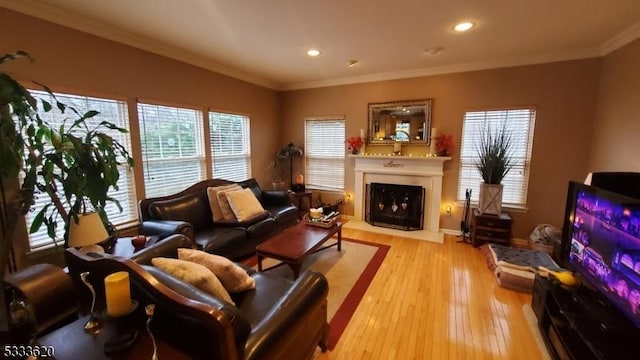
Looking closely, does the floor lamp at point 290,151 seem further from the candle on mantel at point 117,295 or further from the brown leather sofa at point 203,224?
the candle on mantel at point 117,295

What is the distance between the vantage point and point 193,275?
1.36 metres

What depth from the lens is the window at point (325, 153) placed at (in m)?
4.88

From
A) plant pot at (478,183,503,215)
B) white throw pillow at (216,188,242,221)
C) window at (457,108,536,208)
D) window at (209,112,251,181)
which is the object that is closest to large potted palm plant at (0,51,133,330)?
white throw pillow at (216,188,242,221)

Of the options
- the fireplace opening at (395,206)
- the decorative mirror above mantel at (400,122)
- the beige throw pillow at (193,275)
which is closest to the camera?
the beige throw pillow at (193,275)

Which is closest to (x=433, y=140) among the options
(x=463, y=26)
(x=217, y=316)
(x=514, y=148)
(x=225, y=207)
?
(x=514, y=148)

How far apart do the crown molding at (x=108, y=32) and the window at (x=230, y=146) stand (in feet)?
2.28

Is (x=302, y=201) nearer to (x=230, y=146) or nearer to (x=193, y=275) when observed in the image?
(x=230, y=146)

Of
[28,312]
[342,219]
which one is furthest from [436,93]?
[28,312]

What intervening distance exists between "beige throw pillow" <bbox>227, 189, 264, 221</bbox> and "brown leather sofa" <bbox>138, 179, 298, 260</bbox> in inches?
3.8

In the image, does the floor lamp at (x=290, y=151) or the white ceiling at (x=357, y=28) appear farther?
the floor lamp at (x=290, y=151)

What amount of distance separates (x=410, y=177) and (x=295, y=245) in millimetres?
2450

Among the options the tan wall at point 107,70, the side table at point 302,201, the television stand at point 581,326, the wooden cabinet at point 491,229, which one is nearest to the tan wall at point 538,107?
the wooden cabinet at point 491,229

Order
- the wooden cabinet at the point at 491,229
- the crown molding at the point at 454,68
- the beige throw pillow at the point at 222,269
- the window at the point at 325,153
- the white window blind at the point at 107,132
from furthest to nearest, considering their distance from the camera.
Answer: the window at the point at 325,153 < the wooden cabinet at the point at 491,229 < the crown molding at the point at 454,68 < the white window blind at the point at 107,132 < the beige throw pillow at the point at 222,269

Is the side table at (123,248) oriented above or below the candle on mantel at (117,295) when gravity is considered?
below
